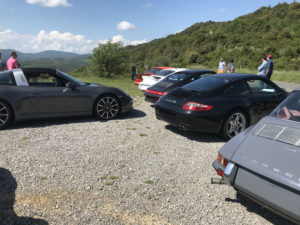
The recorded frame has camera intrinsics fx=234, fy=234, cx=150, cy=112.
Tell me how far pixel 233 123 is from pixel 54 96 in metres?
4.09

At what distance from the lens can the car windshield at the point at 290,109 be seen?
2.87m

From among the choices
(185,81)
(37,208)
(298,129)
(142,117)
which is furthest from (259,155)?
(185,81)

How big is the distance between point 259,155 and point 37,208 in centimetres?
243

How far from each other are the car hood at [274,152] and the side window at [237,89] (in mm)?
2078

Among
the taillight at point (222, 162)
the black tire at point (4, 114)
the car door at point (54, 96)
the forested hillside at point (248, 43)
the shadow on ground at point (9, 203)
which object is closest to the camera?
the shadow on ground at point (9, 203)

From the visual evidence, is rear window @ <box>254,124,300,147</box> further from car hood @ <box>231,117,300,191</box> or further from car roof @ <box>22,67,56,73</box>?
car roof @ <box>22,67,56,73</box>

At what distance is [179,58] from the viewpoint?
60.1m

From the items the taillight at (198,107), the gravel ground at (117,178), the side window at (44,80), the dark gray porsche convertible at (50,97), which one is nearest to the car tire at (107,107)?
the dark gray porsche convertible at (50,97)

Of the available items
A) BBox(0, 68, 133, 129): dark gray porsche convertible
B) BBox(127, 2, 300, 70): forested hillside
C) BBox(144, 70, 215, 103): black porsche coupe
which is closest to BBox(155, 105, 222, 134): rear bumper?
BBox(0, 68, 133, 129): dark gray porsche convertible

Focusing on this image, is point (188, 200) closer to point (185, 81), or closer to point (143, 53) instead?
point (185, 81)

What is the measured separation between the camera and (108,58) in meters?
27.0

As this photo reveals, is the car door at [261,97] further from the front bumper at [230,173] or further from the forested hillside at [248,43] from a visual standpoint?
the forested hillside at [248,43]

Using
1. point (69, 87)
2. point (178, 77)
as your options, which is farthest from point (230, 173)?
point (178, 77)

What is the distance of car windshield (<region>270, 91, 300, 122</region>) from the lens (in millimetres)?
2874
